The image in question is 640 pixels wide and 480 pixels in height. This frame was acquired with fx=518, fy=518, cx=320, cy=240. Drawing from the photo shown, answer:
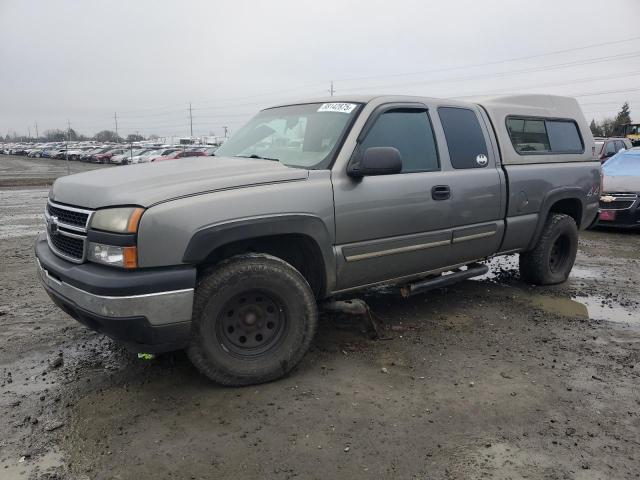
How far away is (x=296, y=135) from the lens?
13.6 feet

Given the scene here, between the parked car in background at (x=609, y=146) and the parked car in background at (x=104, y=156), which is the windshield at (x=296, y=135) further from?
the parked car in background at (x=104, y=156)

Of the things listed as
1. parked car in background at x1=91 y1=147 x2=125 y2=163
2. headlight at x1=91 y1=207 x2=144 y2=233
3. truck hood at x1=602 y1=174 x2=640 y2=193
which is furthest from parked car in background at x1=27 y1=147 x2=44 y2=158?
headlight at x1=91 y1=207 x2=144 y2=233

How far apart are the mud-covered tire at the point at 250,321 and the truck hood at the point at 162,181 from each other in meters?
0.51

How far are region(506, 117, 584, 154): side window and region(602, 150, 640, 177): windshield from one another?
4880 millimetres

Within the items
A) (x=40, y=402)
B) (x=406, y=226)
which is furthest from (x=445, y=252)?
(x=40, y=402)

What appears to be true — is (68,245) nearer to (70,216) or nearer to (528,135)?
(70,216)

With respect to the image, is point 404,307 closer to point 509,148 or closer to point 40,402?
point 509,148

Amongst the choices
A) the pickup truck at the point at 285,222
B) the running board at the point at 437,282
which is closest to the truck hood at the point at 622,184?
the pickup truck at the point at 285,222

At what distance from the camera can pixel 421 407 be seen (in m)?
3.19

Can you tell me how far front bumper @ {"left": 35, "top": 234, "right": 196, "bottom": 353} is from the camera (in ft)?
9.45

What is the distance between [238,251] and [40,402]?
1.53 meters

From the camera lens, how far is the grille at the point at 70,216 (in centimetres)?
316

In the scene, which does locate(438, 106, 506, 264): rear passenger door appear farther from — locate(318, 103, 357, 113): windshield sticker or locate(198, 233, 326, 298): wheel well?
locate(198, 233, 326, 298): wheel well

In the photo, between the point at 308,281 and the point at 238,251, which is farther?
the point at 308,281
